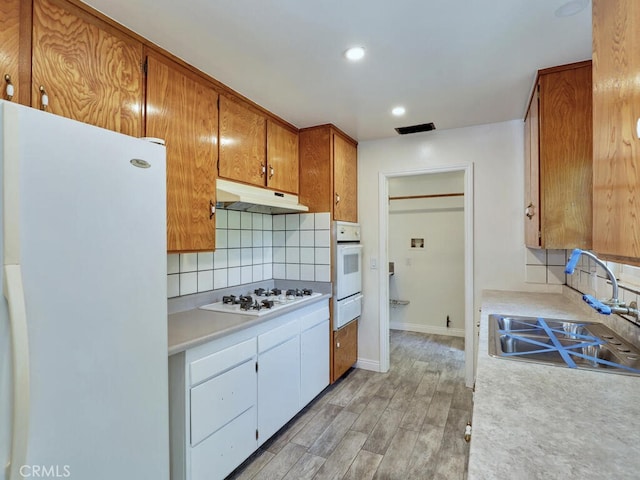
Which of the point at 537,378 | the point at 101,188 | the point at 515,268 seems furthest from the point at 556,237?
the point at 101,188

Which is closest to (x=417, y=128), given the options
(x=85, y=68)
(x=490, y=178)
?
(x=490, y=178)

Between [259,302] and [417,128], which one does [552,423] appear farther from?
[417,128]

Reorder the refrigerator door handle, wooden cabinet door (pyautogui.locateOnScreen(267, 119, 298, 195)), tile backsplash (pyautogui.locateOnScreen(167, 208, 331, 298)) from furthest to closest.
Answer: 1. wooden cabinet door (pyautogui.locateOnScreen(267, 119, 298, 195))
2. tile backsplash (pyautogui.locateOnScreen(167, 208, 331, 298))
3. the refrigerator door handle

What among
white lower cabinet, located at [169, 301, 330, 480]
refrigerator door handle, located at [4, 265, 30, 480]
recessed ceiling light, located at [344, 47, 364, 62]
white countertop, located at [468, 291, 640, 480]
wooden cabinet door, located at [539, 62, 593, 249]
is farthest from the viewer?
wooden cabinet door, located at [539, 62, 593, 249]

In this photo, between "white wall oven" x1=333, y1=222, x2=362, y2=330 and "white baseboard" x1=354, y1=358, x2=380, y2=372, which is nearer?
"white wall oven" x1=333, y1=222, x2=362, y2=330

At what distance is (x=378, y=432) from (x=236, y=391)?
1095 millimetres

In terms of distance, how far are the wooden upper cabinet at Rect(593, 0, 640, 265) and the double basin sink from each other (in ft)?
2.00

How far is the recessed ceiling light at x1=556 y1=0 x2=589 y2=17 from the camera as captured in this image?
1351mm

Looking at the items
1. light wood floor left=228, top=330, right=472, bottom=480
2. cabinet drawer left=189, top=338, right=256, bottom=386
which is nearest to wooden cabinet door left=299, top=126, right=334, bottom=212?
cabinet drawer left=189, top=338, right=256, bottom=386

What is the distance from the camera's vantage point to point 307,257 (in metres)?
2.91

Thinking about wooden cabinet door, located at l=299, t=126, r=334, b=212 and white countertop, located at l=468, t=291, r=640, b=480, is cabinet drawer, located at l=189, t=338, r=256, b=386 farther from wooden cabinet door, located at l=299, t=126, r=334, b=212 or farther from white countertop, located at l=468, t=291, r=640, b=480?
wooden cabinet door, located at l=299, t=126, r=334, b=212

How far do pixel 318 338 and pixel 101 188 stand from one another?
6.43ft

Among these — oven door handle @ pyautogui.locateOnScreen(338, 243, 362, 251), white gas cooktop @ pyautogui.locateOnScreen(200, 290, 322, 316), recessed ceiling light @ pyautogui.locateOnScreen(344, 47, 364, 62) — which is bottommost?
white gas cooktop @ pyautogui.locateOnScreen(200, 290, 322, 316)

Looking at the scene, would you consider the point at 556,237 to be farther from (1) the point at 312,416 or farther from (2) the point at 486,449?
(1) the point at 312,416
